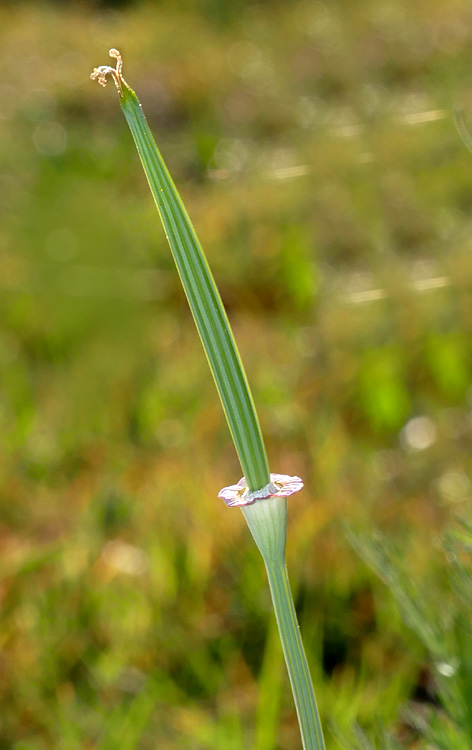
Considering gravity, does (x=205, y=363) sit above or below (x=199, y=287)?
below

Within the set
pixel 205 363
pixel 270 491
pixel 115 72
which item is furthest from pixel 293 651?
pixel 205 363

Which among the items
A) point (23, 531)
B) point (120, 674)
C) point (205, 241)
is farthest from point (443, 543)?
point (205, 241)

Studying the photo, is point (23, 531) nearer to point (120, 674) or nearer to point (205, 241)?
point (120, 674)

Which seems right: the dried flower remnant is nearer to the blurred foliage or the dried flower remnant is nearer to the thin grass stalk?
the thin grass stalk

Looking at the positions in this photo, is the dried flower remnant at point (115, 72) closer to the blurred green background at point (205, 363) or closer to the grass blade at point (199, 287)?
the grass blade at point (199, 287)

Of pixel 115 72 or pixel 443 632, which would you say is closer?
pixel 115 72

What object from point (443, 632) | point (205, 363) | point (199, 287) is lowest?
point (443, 632)

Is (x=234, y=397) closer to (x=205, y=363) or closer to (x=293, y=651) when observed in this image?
(x=293, y=651)
